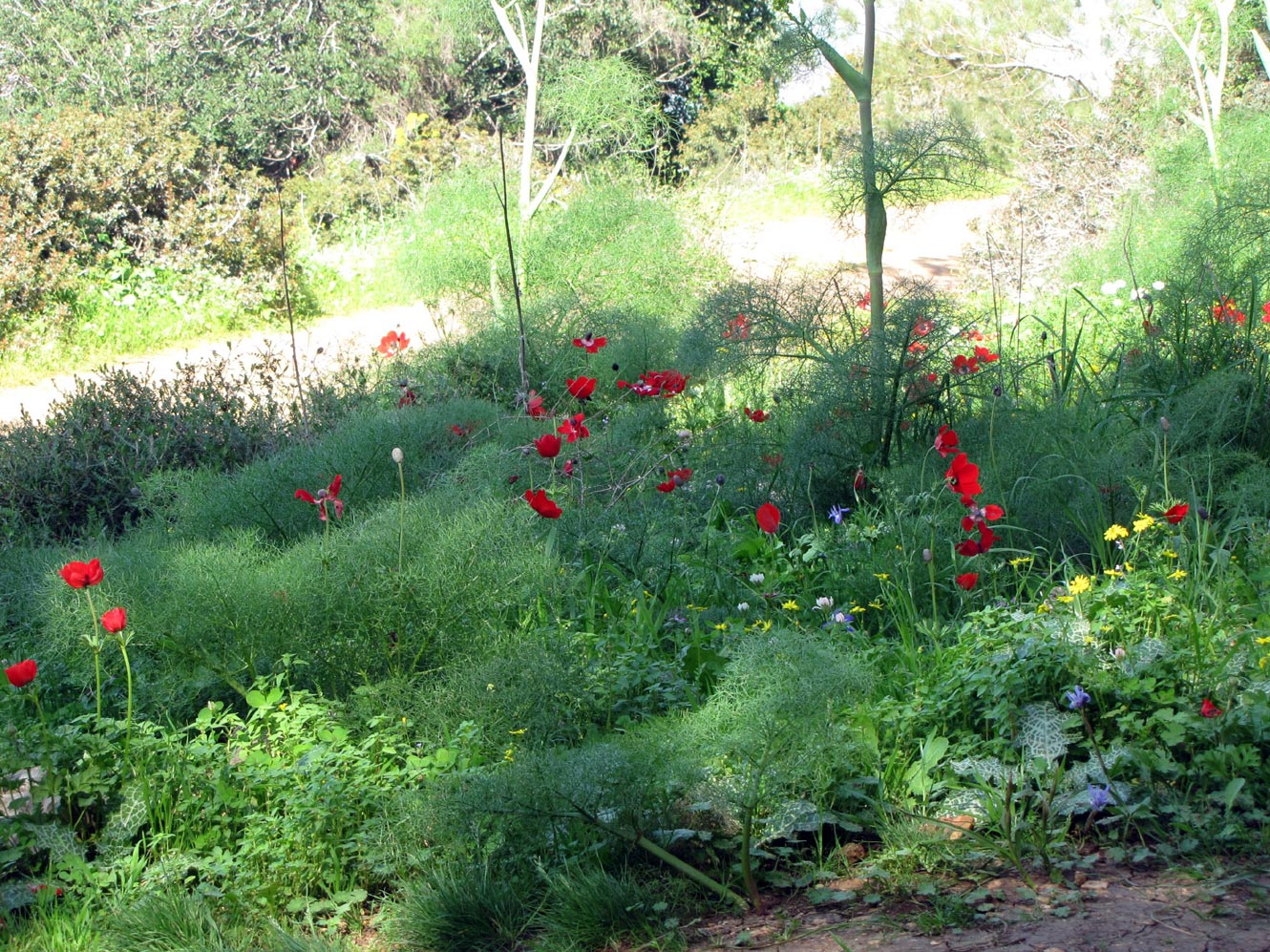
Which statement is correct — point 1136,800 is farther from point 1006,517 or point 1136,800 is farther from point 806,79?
point 806,79

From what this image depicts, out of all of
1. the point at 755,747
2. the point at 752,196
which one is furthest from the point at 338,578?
the point at 752,196

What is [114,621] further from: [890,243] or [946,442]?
[890,243]

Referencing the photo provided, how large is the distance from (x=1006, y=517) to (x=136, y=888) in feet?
7.56

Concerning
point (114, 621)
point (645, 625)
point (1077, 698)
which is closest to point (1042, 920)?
point (1077, 698)

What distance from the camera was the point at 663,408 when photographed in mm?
5004

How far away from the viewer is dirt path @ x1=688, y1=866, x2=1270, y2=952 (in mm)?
1632

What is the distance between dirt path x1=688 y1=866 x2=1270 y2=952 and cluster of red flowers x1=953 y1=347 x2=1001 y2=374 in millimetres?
2116

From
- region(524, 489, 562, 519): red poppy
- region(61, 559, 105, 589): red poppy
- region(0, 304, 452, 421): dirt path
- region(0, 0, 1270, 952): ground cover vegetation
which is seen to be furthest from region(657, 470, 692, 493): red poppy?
region(0, 304, 452, 421): dirt path

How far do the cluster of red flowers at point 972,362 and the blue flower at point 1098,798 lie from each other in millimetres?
1969

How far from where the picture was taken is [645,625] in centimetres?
289

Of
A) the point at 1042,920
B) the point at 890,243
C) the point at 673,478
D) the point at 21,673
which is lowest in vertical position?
the point at 1042,920

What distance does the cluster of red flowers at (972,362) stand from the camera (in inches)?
146

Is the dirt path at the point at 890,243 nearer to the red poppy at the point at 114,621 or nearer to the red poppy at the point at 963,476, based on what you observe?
the red poppy at the point at 963,476

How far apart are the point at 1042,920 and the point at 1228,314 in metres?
3.04
